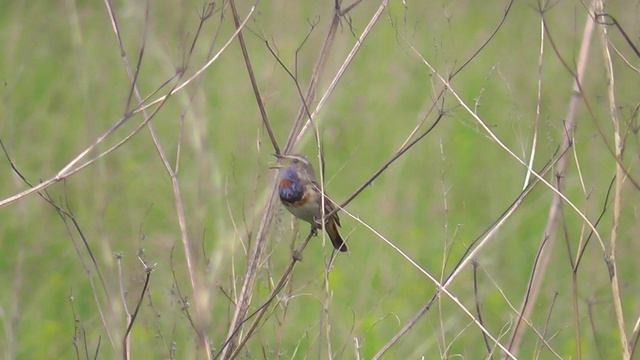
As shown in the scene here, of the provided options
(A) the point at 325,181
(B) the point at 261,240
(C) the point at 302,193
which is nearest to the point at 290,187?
(C) the point at 302,193

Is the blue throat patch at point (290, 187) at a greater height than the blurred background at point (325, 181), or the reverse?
the blurred background at point (325, 181)

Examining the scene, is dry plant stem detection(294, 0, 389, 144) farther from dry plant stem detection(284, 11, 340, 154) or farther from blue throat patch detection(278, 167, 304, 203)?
blue throat patch detection(278, 167, 304, 203)

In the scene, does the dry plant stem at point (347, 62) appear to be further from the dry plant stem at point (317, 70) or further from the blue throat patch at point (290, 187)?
the blue throat patch at point (290, 187)

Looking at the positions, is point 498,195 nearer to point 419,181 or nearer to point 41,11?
point 419,181

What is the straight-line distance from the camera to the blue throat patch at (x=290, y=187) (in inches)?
186

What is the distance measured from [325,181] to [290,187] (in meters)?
1.16

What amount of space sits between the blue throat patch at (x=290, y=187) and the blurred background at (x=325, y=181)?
440 millimetres

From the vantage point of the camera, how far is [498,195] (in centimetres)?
832

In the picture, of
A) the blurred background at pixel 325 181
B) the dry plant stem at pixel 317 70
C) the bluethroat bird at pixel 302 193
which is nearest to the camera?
the dry plant stem at pixel 317 70

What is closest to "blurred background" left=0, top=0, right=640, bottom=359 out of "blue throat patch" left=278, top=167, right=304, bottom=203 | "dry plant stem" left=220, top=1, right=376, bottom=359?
"blue throat patch" left=278, top=167, right=304, bottom=203

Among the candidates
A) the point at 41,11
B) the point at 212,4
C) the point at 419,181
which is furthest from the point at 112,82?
the point at 212,4

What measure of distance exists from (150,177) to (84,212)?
21.7 inches

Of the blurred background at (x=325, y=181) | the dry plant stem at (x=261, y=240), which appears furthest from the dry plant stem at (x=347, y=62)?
the blurred background at (x=325, y=181)

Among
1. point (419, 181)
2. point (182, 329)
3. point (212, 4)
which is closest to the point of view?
point (212, 4)
